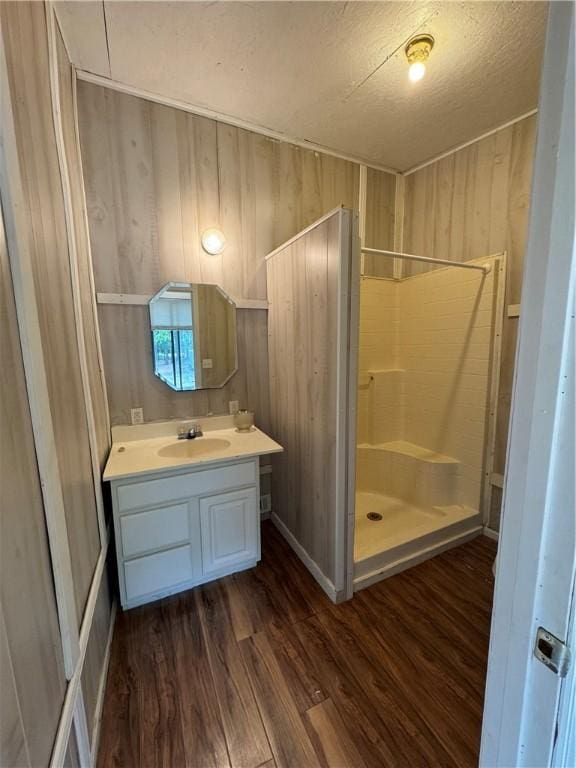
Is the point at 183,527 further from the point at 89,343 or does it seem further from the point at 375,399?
the point at 375,399

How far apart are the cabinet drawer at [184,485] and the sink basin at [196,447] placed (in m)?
0.22

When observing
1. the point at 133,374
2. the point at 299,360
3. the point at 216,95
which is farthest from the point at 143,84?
the point at 299,360

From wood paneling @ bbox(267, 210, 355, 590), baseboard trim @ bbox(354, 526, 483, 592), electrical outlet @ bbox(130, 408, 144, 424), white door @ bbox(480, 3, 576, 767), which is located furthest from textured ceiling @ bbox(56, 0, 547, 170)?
baseboard trim @ bbox(354, 526, 483, 592)

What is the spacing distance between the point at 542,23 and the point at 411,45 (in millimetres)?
547

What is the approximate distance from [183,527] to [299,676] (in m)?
0.84

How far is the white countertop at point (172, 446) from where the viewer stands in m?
1.57

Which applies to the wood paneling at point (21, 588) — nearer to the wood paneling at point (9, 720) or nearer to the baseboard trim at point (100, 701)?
the wood paneling at point (9, 720)

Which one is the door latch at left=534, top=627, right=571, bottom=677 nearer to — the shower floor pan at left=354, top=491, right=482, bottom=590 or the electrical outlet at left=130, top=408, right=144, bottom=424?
the shower floor pan at left=354, top=491, right=482, bottom=590

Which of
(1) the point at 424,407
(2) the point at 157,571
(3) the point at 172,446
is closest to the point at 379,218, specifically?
(1) the point at 424,407

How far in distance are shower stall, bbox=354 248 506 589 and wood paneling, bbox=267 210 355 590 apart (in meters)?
0.35

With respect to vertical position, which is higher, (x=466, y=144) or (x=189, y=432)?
(x=466, y=144)

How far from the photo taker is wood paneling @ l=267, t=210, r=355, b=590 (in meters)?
1.49

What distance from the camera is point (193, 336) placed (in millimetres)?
2057

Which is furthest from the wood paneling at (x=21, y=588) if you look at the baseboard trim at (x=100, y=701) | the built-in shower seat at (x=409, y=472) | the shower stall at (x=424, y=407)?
the built-in shower seat at (x=409, y=472)
